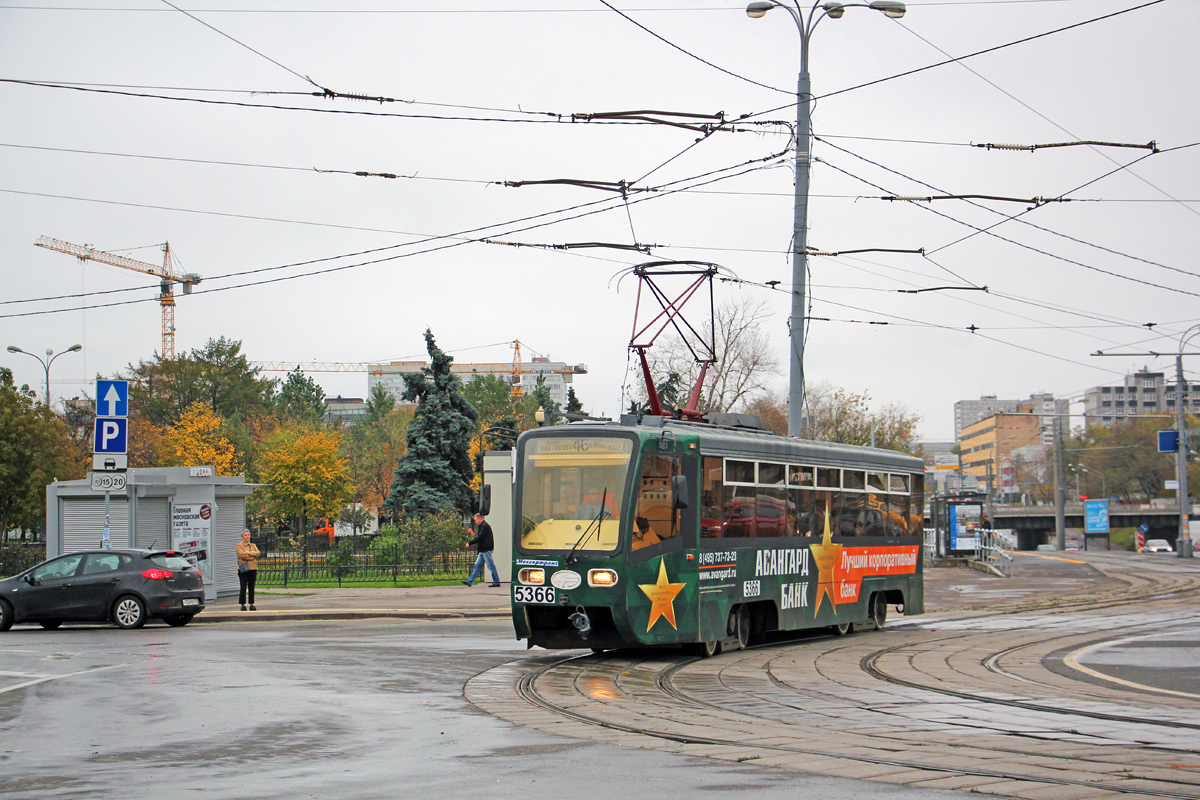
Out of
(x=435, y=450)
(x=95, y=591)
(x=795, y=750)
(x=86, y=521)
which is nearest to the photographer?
(x=795, y=750)

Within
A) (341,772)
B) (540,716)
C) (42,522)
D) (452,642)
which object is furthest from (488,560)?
(42,522)

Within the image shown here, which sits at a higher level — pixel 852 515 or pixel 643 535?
pixel 852 515

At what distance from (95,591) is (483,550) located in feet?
30.3

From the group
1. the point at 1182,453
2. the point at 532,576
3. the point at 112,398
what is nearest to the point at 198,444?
the point at 112,398

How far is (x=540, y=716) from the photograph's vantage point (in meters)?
10.4

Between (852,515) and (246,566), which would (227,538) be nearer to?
(246,566)

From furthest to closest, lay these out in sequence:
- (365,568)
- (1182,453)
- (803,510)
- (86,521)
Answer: (1182,453), (365,568), (86,521), (803,510)

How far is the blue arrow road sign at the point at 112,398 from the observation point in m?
A: 22.3

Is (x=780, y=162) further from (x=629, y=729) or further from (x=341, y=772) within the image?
(x=341, y=772)

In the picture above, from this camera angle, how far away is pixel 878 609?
66.0ft

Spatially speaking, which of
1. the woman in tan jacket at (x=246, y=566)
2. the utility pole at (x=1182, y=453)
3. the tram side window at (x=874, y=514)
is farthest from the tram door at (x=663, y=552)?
the utility pole at (x=1182, y=453)

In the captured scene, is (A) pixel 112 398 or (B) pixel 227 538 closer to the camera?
(A) pixel 112 398

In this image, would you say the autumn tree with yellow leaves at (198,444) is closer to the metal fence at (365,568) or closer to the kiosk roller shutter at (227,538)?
the metal fence at (365,568)

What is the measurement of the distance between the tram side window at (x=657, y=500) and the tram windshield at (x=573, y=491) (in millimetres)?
244
